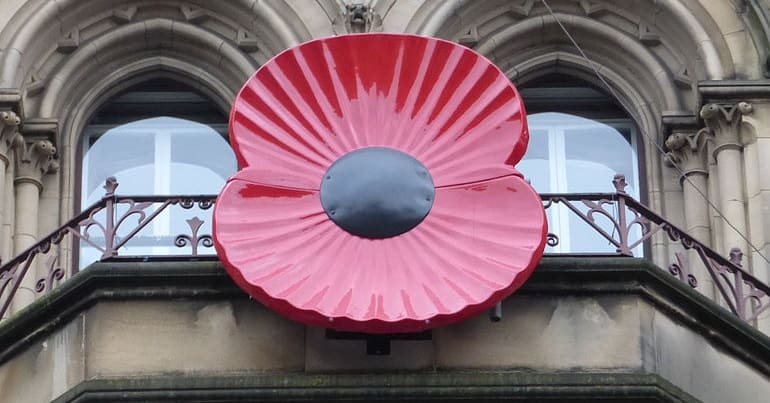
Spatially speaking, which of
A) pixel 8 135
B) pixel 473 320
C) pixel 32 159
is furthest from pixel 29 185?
pixel 473 320

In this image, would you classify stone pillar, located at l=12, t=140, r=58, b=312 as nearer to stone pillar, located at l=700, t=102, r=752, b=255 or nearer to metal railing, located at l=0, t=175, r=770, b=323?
metal railing, located at l=0, t=175, r=770, b=323

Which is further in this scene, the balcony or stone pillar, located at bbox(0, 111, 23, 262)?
stone pillar, located at bbox(0, 111, 23, 262)

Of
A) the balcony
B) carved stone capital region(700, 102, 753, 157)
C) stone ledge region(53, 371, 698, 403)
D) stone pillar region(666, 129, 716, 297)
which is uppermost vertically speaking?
carved stone capital region(700, 102, 753, 157)

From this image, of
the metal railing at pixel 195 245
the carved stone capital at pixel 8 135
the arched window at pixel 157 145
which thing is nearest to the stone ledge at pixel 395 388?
the metal railing at pixel 195 245

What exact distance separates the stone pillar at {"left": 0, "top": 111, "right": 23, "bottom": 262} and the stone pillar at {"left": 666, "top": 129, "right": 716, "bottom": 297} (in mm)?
6228

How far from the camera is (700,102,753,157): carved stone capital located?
76.1 feet

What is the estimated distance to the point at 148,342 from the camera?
19.9 meters

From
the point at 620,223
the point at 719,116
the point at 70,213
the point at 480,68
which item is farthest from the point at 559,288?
the point at 70,213

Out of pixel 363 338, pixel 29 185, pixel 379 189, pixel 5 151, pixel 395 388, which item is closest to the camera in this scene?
pixel 395 388

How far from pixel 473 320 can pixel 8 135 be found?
5596 mm

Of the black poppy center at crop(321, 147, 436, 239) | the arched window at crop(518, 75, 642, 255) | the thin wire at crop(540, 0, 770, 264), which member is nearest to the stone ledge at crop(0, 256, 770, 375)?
the black poppy center at crop(321, 147, 436, 239)

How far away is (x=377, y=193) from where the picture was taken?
795 inches

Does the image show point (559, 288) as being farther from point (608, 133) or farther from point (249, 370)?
point (608, 133)

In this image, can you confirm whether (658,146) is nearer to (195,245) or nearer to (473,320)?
(473,320)
